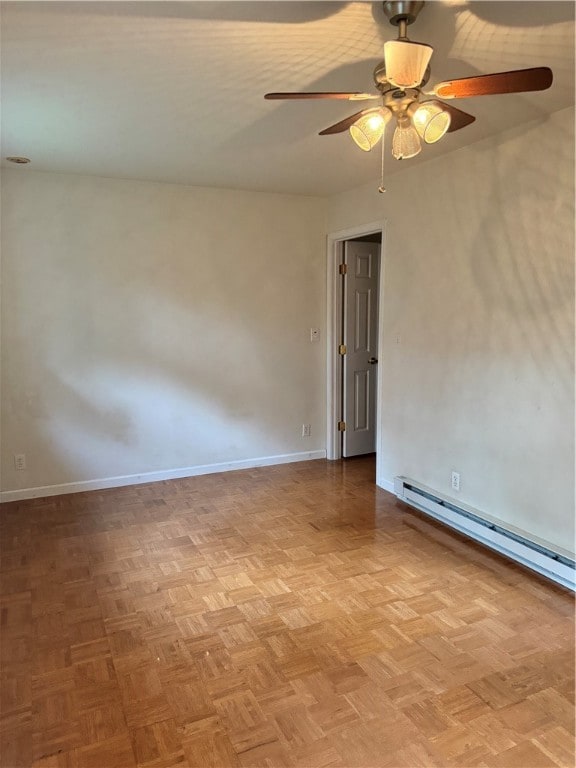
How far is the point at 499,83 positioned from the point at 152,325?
128 inches

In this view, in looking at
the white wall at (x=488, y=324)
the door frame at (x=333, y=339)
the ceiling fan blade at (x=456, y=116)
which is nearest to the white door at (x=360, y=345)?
the door frame at (x=333, y=339)

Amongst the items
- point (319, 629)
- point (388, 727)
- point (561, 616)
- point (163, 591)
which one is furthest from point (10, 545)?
point (561, 616)

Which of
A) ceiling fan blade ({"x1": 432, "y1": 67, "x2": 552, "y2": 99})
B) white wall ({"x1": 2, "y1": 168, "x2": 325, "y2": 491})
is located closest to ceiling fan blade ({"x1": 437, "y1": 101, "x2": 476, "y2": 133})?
ceiling fan blade ({"x1": 432, "y1": 67, "x2": 552, "y2": 99})

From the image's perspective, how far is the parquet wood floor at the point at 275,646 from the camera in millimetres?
1803

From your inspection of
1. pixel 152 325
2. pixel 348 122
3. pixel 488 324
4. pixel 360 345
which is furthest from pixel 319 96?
pixel 360 345

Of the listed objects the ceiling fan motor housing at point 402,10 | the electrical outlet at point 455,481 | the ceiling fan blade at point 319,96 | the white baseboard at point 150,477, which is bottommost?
the white baseboard at point 150,477

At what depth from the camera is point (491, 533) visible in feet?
10.3

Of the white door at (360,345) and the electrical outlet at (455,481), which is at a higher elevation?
the white door at (360,345)

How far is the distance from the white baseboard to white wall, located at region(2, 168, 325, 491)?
1.9 inches

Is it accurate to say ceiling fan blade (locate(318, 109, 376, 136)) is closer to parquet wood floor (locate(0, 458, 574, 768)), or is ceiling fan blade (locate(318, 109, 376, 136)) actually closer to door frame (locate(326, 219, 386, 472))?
parquet wood floor (locate(0, 458, 574, 768))

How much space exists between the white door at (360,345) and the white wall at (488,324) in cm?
81

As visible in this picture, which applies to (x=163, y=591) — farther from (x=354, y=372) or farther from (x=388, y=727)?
(x=354, y=372)

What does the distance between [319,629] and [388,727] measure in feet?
2.01

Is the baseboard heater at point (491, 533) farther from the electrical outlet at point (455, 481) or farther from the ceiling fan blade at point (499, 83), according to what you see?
the ceiling fan blade at point (499, 83)
